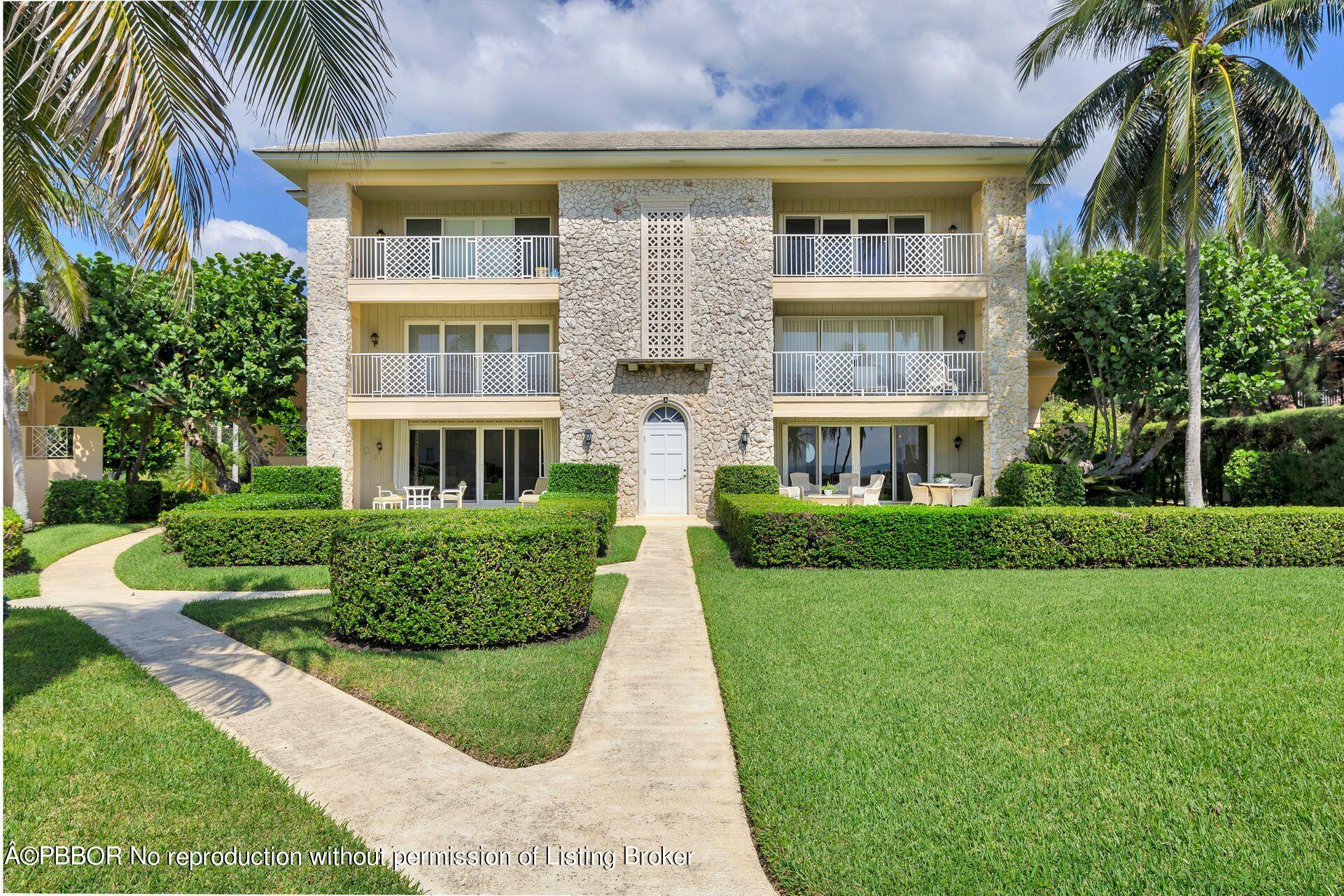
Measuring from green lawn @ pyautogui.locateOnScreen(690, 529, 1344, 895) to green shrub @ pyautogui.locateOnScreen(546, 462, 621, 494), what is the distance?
28.4 ft

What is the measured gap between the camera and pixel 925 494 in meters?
16.7

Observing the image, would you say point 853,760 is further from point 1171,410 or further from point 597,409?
point 1171,410

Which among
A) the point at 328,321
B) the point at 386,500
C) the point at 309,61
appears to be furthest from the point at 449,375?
the point at 309,61

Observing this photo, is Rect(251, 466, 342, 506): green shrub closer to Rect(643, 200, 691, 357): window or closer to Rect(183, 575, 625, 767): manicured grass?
Rect(643, 200, 691, 357): window

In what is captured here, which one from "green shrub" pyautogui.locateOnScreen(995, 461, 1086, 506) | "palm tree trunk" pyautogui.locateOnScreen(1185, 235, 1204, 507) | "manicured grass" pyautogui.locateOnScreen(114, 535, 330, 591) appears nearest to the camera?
"manicured grass" pyautogui.locateOnScreen(114, 535, 330, 591)

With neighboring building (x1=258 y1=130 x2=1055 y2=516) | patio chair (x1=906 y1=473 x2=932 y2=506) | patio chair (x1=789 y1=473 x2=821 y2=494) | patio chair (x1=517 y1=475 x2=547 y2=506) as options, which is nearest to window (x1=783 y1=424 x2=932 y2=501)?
patio chair (x1=906 y1=473 x2=932 y2=506)

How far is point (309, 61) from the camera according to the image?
4.73 metres

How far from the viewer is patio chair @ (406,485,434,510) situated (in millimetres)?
16188

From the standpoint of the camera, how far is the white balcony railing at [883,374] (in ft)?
55.5

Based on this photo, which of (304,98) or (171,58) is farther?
(304,98)

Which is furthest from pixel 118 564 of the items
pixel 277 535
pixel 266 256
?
pixel 266 256

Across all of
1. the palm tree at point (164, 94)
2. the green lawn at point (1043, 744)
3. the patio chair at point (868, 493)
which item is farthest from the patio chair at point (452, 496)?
the palm tree at point (164, 94)

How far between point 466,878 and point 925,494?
50.9 ft

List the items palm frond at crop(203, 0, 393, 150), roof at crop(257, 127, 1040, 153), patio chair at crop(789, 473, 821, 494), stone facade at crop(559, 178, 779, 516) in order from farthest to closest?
patio chair at crop(789, 473, 821, 494)
stone facade at crop(559, 178, 779, 516)
roof at crop(257, 127, 1040, 153)
palm frond at crop(203, 0, 393, 150)
